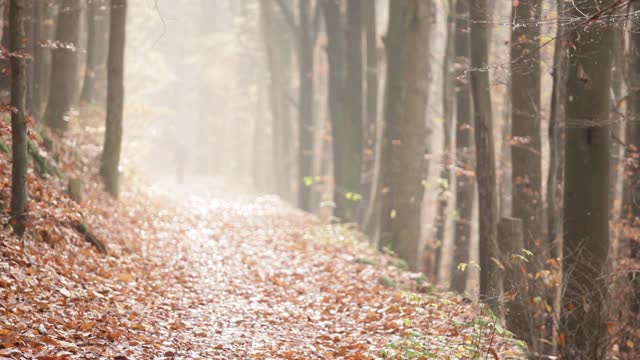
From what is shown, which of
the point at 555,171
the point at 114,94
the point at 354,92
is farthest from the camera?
the point at 354,92

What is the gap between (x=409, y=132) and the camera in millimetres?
14867

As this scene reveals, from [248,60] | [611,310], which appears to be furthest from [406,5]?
[248,60]

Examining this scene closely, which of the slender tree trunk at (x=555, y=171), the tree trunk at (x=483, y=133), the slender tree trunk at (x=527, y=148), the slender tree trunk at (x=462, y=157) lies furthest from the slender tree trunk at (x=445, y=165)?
the tree trunk at (x=483, y=133)

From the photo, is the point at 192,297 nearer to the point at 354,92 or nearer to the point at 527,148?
the point at 527,148

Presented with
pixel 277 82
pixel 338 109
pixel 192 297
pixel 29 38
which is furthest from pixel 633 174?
pixel 277 82

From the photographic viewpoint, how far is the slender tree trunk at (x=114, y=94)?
15.3 metres

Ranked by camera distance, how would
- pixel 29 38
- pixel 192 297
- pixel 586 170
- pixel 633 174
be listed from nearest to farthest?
pixel 586 170 < pixel 192 297 < pixel 633 174 < pixel 29 38

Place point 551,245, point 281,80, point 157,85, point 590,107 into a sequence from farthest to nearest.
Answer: point 157,85 → point 281,80 → point 551,245 → point 590,107

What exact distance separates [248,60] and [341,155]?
24.3 m

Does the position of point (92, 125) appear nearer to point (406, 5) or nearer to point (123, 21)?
point (123, 21)

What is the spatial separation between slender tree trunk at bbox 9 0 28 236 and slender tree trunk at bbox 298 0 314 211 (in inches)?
636

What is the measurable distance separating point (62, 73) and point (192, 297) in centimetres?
720

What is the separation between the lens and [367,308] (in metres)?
10.2

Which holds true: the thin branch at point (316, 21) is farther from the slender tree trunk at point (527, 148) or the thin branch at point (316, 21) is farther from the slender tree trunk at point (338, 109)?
the slender tree trunk at point (527, 148)
